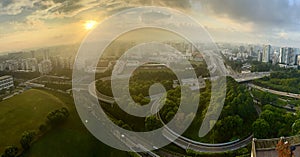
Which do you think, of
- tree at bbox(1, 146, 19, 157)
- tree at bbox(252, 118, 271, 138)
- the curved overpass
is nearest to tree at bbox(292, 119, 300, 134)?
tree at bbox(252, 118, 271, 138)

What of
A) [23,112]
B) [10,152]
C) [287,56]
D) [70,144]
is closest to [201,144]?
[70,144]

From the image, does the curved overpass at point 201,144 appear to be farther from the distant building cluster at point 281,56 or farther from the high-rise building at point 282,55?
the high-rise building at point 282,55

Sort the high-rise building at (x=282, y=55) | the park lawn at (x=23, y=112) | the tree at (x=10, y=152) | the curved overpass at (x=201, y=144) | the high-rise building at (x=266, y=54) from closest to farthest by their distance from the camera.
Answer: the tree at (x=10, y=152)
the park lawn at (x=23, y=112)
the curved overpass at (x=201, y=144)
the high-rise building at (x=282, y=55)
the high-rise building at (x=266, y=54)

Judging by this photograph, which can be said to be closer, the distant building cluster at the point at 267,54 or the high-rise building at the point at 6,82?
the high-rise building at the point at 6,82

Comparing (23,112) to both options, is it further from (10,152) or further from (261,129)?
(261,129)

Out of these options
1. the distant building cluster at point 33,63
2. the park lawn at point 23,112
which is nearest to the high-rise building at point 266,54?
the distant building cluster at point 33,63

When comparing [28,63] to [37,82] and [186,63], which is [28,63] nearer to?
[37,82]

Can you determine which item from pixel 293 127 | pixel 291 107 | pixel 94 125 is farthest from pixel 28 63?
pixel 291 107
